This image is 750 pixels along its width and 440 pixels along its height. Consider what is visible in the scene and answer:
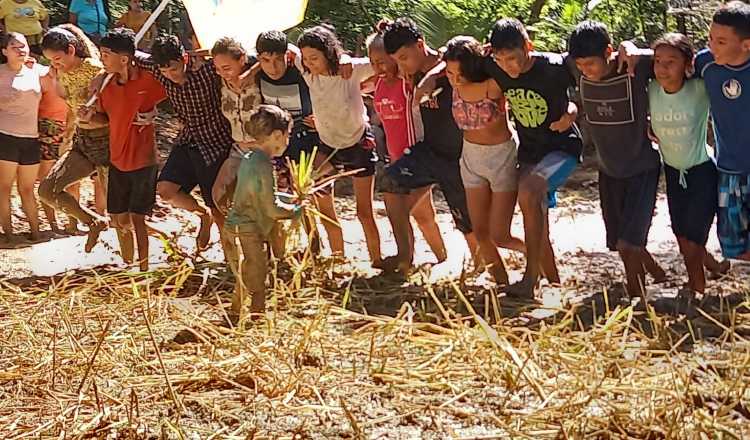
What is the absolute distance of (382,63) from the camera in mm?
6648

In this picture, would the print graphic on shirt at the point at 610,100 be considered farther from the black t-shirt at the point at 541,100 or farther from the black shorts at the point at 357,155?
the black shorts at the point at 357,155

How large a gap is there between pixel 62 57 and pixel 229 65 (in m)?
1.32

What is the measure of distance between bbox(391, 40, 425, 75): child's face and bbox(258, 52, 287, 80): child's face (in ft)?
2.39

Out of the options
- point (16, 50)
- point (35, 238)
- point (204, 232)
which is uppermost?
point (16, 50)

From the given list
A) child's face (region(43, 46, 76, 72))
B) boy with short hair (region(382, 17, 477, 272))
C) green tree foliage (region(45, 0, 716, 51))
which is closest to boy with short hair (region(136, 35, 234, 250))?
child's face (region(43, 46, 76, 72))

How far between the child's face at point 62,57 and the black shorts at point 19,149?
1550mm

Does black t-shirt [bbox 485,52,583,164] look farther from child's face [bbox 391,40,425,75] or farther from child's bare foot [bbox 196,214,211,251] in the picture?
child's bare foot [bbox 196,214,211,251]

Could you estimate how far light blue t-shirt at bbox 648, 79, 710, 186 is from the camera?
19.1ft

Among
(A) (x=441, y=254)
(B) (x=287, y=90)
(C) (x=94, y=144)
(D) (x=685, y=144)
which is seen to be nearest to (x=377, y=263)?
(A) (x=441, y=254)

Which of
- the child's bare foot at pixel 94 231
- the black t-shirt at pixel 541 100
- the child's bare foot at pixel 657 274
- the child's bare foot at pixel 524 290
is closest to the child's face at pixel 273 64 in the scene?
the black t-shirt at pixel 541 100

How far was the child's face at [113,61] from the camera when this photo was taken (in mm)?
6930

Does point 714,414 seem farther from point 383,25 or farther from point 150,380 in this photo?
point 383,25

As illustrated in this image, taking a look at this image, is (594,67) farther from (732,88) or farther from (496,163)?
(496,163)

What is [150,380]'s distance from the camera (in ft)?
15.4
